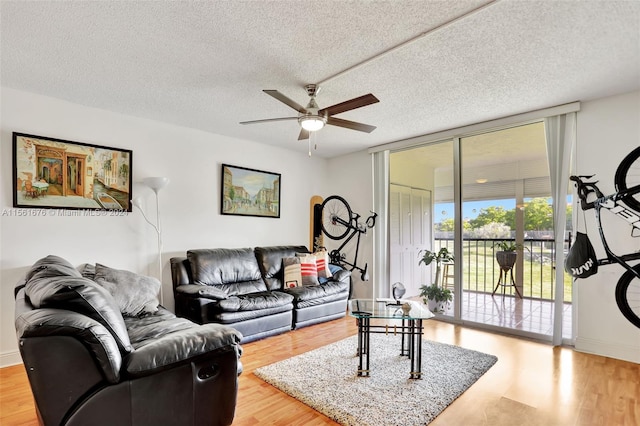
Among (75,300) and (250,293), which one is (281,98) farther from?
(250,293)

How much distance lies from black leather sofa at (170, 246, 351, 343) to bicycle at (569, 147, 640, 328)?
288cm

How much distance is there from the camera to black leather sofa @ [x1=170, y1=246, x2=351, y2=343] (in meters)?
3.33

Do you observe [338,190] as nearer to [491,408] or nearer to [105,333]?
[491,408]

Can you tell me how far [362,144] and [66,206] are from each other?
3758mm

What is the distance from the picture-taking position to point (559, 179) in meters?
3.44

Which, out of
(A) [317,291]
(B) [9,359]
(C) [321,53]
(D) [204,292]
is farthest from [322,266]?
(B) [9,359]

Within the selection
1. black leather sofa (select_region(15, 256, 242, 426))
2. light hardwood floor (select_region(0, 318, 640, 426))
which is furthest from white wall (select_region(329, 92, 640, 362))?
black leather sofa (select_region(15, 256, 242, 426))

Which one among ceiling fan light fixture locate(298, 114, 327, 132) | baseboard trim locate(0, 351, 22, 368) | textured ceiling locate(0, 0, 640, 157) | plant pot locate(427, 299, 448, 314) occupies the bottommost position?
baseboard trim locate(0, 351, 22, 368)

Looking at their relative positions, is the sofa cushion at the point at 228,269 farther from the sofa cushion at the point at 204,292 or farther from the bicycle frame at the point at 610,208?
the bicycle frame at the point at 610,208

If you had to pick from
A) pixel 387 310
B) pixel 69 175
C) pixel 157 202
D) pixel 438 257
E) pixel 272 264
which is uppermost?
pixel 69 175

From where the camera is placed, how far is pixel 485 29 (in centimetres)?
210

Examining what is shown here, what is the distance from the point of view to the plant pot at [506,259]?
13.0 feet

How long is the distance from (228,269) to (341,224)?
2.16 meters

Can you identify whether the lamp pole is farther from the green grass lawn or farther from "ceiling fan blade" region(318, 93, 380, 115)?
the green grass lawn
